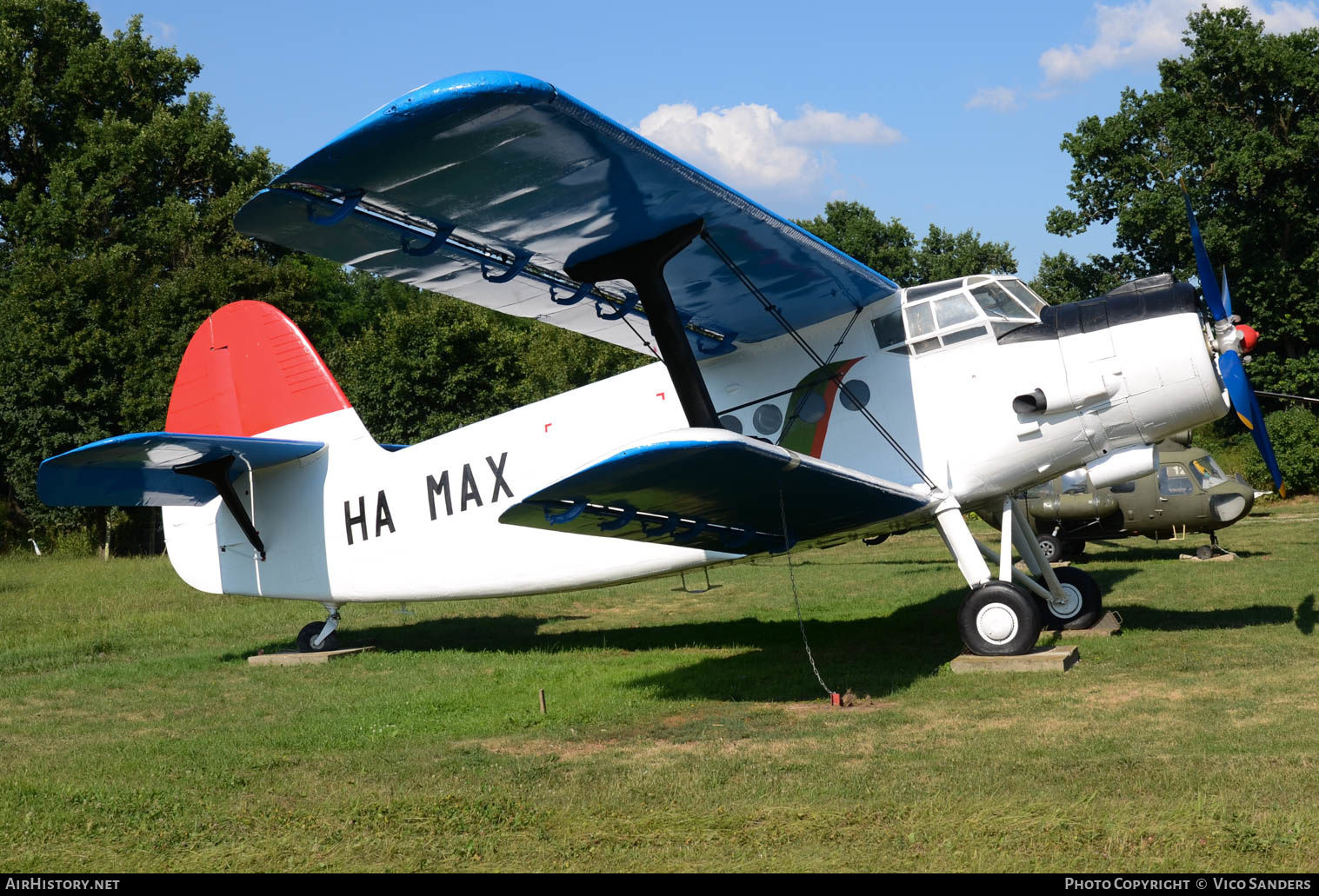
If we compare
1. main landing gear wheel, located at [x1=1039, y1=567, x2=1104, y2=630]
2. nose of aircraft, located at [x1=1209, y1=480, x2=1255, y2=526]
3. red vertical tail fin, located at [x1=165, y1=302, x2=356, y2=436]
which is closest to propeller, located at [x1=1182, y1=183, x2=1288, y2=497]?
main landing gear wheel, located at [x1=1039, y1=567, x2=1104, y2=630]

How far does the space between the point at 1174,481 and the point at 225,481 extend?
14322mm

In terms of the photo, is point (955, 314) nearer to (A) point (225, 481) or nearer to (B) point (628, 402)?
(B) point (628, 402)

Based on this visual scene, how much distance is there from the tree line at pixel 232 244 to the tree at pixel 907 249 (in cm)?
55

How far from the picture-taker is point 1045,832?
Result: 440cm

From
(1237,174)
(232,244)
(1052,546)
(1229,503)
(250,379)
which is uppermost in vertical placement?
(232,244)

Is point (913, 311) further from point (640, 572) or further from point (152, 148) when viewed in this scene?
point (152, 148)

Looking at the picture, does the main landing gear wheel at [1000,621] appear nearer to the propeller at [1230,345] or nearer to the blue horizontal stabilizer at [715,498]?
the blue horizontal stabilizer at [715,498]

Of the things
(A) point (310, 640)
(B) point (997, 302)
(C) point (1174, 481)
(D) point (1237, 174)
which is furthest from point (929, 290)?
(D) point (1237, 174)

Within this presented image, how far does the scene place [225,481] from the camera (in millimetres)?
11031

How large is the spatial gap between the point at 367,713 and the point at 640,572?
108 inches

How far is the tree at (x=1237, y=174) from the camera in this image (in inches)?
1350

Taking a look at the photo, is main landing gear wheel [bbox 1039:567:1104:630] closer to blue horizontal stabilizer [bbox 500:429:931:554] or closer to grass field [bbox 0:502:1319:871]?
grass field [bbox 0:502:1319:871]

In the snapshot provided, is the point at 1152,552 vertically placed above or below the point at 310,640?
below

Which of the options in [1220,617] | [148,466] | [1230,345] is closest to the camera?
[1230,345]
